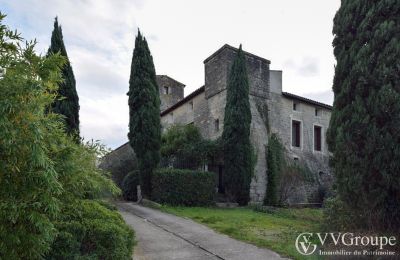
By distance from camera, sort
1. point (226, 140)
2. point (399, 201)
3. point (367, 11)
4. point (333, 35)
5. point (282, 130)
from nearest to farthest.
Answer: point (399, 201), point (367, 11), point (333, 35), point (226, 140), point (282, 130)

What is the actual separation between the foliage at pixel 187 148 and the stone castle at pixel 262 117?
112cm

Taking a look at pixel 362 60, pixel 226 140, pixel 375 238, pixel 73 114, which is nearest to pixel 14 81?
pixel 362 60

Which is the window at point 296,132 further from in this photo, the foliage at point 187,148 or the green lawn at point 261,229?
the green lawn at point 261,229

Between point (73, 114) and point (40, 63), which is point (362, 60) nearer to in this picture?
point (40, 63)

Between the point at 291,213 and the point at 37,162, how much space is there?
13192 mm

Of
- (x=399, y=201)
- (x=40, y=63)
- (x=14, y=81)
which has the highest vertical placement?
(x=40, y=63)

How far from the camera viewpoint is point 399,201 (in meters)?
5.22

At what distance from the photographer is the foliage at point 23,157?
2.98 meters

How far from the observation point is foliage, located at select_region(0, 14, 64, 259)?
2.98 meters

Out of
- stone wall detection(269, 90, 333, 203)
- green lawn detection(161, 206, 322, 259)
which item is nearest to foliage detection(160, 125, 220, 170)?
green lawn detection(161, 206, 322, 259)

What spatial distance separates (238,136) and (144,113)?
4.33 meters

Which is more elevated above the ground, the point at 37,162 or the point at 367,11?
the point at 367,11

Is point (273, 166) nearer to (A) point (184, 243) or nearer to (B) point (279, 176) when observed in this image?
(B) point (279, 176)

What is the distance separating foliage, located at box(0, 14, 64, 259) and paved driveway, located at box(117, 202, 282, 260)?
3.68m
